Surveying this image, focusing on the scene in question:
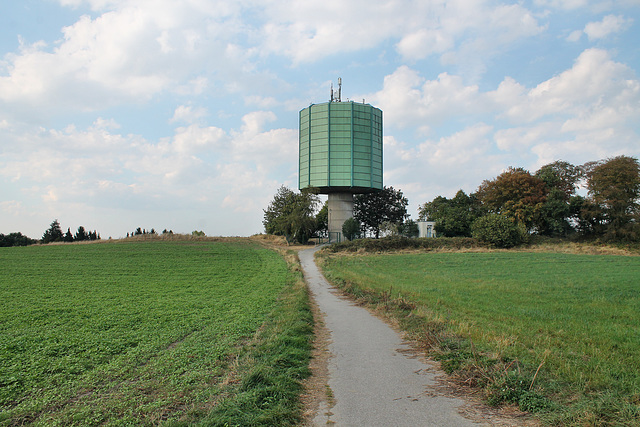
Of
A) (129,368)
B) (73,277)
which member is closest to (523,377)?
(129,368)

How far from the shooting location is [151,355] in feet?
24.1

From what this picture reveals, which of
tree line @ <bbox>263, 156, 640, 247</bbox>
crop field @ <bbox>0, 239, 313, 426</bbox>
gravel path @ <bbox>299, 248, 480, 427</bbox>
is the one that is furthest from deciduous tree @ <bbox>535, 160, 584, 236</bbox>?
gravel path @ <bbox>299, 248, 480, 427</bbox>

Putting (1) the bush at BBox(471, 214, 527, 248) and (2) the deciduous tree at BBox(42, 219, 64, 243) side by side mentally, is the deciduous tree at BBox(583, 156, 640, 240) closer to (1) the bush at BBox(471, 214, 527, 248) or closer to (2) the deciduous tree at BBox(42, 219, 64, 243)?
(1) the bush at BBox(471, 214, 527, 248)

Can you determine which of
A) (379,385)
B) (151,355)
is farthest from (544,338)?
(151,355)

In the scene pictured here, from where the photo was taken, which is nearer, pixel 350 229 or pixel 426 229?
pixel 350 229

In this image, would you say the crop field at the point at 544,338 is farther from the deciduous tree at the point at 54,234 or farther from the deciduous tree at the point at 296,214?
the deciduous tree at the point at 54,234

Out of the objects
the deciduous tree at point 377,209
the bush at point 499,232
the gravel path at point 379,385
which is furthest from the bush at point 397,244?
the gravel path at point 379,385

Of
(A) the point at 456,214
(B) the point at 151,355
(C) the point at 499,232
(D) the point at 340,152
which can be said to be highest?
(D) the point at 340,152

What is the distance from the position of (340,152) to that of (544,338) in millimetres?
52473

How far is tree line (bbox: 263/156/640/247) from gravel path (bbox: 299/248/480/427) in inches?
1722

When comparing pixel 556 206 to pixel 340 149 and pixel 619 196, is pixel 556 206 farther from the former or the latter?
pixel 340 149

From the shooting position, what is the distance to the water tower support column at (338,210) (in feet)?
207

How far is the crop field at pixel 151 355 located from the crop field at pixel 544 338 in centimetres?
274

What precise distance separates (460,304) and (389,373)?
7449 mm
